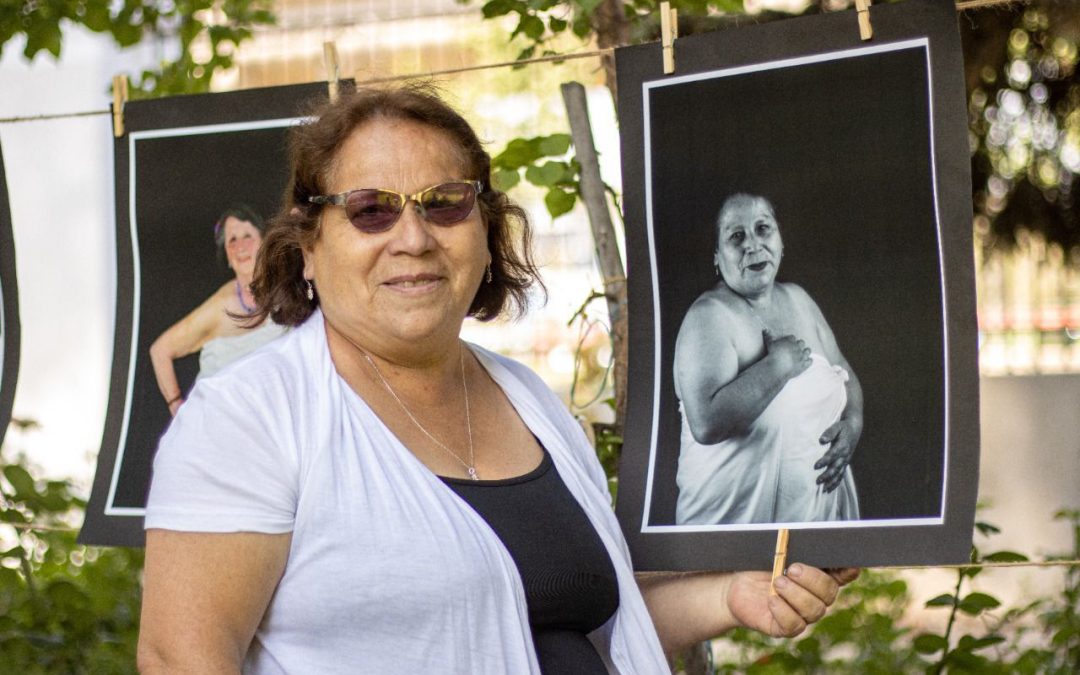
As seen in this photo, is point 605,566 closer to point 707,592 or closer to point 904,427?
point 707,592

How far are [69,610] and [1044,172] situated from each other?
4.32 m

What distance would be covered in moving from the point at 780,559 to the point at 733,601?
0.12m

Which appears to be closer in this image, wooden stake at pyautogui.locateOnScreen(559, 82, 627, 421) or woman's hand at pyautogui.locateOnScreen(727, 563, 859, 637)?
woman's hand at pyautogui.locateOnScreen(727, 563, 859, 637)

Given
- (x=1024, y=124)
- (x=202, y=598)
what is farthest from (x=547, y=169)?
(x=1024, y=124)

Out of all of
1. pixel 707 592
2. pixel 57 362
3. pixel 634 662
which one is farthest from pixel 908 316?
pixel 57 362

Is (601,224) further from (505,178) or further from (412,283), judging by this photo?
(412,283)

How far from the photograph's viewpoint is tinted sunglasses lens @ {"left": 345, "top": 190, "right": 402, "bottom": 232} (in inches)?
75.9

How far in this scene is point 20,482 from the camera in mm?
3486

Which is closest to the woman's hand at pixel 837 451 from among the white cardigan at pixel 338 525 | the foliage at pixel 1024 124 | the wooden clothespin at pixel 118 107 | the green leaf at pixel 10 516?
the white cardigan at pixel 338 525

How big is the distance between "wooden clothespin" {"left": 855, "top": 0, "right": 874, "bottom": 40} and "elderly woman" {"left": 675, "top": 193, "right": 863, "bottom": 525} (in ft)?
1.06

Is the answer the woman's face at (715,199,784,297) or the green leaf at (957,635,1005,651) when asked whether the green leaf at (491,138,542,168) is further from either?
the green leaf at (957,635,1005,651)

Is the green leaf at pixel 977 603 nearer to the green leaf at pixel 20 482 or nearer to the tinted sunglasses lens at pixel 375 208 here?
the tinted sunglasses lens at pixel 375 208

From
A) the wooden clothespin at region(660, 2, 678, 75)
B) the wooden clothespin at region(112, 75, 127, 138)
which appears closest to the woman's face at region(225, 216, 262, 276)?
the wooden clothespin at region(112, 75, 127, 138)

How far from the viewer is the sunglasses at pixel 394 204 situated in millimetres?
1930
